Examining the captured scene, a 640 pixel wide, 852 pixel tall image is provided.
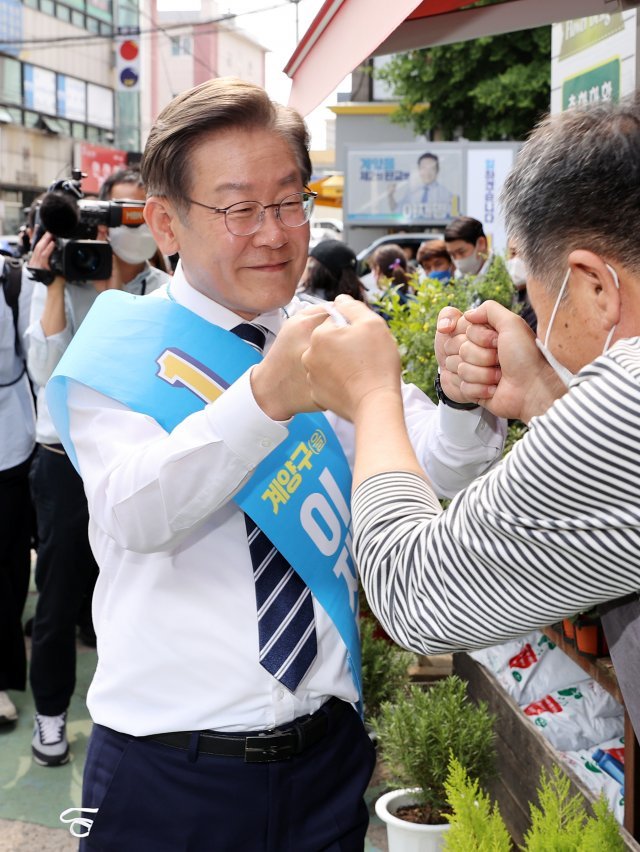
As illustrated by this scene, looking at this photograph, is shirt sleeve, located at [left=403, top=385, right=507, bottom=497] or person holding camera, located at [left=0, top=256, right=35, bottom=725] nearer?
shirt sleeve, located at [left=403, top=385, right=507, bottom=497]

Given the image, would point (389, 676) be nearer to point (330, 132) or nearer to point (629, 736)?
point (629, 736)

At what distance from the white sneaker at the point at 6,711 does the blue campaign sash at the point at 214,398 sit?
3.18 meters

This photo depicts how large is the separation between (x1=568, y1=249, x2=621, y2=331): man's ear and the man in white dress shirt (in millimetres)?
563

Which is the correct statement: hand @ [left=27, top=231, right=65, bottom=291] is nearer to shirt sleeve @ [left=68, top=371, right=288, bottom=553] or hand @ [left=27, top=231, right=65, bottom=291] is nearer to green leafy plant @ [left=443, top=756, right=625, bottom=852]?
shirt sleeve @ [left=68, top=371, right=288, bottom=553]

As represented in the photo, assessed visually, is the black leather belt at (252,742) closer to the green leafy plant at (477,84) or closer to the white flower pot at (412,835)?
the white flower pot at (412,835)

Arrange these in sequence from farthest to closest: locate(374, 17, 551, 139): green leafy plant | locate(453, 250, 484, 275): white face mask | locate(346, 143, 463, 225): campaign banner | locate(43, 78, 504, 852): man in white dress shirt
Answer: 1. locate(374, 17, 551, 139): green leafy plant
2. locate(346, 143, 463, 225): campaign banner
3. locate(453, 250, 484, 275): white face mask
4. locate(43, 78, 504, 852): man in white dress shirt

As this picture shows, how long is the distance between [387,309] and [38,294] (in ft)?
5.18

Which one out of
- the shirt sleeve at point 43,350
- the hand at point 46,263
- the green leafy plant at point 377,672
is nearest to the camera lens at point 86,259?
the hand at point 46,263

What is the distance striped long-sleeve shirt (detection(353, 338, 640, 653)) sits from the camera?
110cm

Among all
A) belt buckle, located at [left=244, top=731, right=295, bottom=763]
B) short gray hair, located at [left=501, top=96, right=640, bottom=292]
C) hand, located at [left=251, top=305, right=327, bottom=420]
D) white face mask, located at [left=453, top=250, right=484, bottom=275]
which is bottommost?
belt buckle, located at [left=244, top=731, right=295, bottom=763]

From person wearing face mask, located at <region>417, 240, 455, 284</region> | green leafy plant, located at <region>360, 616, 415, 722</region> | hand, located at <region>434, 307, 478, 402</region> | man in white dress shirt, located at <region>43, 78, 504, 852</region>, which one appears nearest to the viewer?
hand, located at <region>434, 307, 478, 402</region>

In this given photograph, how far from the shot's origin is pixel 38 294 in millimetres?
4250

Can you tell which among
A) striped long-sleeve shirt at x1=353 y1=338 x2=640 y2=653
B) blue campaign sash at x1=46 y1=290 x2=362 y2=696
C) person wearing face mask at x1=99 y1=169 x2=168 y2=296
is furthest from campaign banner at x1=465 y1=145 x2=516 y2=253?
striped long-sleeve shirt at x1=353 y1=338 x2=640 y2=653

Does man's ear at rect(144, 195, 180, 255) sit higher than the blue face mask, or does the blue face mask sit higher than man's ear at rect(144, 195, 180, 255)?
the blue face mask
